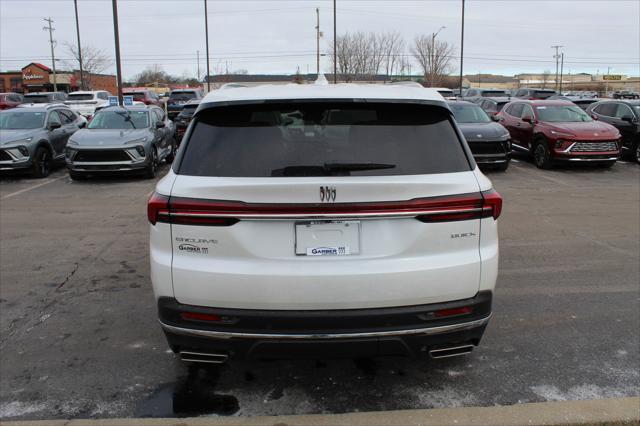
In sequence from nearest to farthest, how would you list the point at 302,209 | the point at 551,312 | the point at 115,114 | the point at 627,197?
the point at 302,209
the point at 551,312
the point at 627,197
the point at 115,114

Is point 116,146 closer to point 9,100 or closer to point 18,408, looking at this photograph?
point 18,408

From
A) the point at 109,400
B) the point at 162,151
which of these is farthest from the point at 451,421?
the point at 162,151

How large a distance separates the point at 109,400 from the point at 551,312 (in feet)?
11.8

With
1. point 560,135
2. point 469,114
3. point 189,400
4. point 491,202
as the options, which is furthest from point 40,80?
point 491,202

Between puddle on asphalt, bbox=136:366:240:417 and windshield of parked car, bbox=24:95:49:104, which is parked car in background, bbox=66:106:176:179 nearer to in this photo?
puddle on asphalt, bbox=136:366:240:417

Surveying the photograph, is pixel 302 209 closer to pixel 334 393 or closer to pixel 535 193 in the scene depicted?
pixel 334 393

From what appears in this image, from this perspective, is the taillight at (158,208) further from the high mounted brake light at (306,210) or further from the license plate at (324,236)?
the license plate at (324,236)

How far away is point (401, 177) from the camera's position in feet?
9.14

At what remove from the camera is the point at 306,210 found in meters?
2.70

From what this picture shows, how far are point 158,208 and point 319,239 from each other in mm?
871

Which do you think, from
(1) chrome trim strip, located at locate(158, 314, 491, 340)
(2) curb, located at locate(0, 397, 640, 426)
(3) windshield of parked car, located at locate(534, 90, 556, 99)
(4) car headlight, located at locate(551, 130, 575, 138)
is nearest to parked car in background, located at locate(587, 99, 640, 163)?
(4) car headlight, located at locate(551, 130, 575, 138)

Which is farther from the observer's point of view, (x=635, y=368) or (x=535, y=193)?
(x=535, y=193)

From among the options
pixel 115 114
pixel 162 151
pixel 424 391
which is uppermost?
pixel 115 114

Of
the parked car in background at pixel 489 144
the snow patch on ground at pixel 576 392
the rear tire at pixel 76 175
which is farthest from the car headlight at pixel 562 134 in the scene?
the rear tire at pixel 76 175
